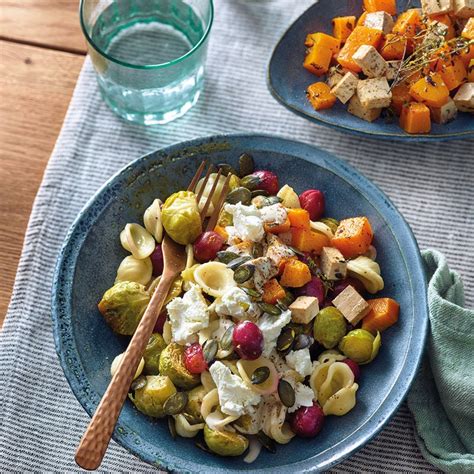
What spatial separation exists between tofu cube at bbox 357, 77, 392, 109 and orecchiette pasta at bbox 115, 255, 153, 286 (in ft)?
2.80

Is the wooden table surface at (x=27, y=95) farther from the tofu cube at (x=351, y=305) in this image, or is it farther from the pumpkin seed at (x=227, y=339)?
the tofu cube at (x=351, y=305)

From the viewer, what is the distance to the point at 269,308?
193 centimetres

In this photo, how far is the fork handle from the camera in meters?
1.72

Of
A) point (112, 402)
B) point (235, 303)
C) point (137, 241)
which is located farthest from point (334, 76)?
point (112, 402)

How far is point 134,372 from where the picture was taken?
6.07ft

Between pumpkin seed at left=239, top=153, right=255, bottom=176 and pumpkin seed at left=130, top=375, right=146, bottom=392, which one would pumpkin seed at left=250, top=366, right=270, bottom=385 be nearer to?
pumpkin seed at left=130, top=375, right=146, bottom=392

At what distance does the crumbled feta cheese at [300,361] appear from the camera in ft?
6.22

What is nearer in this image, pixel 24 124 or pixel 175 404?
pixel 175 404

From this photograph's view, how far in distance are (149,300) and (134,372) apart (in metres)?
0.24

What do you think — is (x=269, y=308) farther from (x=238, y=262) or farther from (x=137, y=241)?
(x=137, y=241)

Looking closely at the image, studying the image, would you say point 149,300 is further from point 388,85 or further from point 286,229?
point 388,85

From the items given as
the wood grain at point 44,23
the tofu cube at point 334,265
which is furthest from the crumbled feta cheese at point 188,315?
the wood grain at point 44,23

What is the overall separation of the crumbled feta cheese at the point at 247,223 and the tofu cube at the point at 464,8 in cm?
102

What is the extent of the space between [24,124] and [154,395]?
1.17 metres
